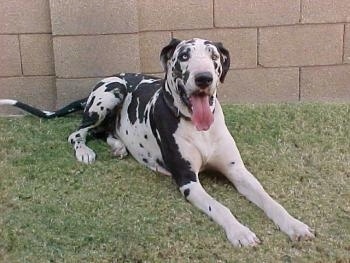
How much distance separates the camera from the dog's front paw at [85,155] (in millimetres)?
5113

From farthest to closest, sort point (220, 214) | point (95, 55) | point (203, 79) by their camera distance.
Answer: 1. point (95, 55)
2. point (203, 79)
3. point (220, 214)

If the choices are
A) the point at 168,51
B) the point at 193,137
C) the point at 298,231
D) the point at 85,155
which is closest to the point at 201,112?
the point at 193,137

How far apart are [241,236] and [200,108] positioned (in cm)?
100

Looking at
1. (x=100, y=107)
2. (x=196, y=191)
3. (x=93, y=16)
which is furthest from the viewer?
(x=93, y=16)

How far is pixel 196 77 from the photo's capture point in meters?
4.23

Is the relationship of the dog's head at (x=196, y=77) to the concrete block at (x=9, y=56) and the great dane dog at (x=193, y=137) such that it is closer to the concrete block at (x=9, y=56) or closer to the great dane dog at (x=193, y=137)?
the great dane dog at (x=193, y=137)

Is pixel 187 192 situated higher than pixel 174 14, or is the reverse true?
pixel 174 14

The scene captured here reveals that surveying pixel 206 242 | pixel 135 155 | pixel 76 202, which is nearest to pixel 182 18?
pixel 135 155

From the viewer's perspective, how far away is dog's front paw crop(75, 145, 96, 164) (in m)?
5.11

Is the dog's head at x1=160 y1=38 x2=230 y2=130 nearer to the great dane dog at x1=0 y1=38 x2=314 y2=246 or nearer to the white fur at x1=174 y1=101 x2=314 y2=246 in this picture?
the great dane dog at x1=0 y1=38 x2=314 y2=246

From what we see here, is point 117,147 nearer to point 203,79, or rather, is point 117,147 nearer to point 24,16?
point 203,79

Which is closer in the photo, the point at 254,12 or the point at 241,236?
the point at 241,236

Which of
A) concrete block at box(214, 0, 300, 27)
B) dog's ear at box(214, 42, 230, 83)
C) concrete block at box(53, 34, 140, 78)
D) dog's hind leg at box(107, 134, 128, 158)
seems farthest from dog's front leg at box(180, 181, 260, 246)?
concrete block at box(214, 0, 300, 27)

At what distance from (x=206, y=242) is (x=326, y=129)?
7.41 feet
